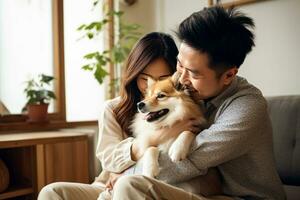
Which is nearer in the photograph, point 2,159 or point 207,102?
point 207,102

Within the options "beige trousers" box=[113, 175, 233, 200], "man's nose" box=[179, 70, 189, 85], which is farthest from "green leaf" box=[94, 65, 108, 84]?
"beige trousers" box=[113, 175, 233, 200]

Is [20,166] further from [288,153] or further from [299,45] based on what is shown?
[299,45]

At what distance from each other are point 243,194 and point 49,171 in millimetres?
1252

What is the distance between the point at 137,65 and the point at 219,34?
0.52 m

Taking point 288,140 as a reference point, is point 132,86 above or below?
above

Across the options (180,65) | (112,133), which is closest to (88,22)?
(112,133)

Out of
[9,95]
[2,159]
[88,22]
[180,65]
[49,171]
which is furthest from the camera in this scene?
[88,22]

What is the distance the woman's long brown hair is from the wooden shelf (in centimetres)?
84

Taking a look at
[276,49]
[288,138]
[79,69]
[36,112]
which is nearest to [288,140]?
[288,138]

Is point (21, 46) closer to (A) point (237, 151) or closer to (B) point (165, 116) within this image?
(B) point (165, 116)

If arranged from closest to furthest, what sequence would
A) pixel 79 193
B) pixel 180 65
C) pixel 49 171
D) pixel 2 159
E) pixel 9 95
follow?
pixel 180 65
pixel 79 193
pixel 49 171
pixel 2 159
pixel 9 95

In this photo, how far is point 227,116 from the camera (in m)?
1.13

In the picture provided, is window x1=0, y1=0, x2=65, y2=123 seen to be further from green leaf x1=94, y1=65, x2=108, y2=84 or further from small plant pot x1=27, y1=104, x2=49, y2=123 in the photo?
green leaf x1=94, y1=65, x2=108, y2=84

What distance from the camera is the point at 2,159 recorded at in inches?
89.3
